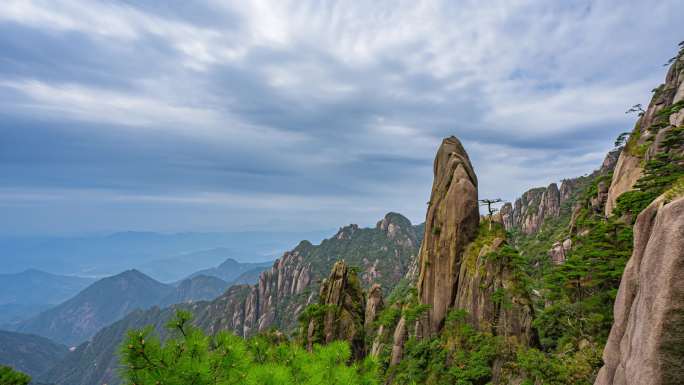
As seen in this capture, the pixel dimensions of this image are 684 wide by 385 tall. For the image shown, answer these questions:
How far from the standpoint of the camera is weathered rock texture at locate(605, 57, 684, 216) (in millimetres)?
33562

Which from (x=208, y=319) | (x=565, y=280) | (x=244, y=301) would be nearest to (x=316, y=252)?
(x=244, y=301)

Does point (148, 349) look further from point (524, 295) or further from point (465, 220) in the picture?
point (465, 220)

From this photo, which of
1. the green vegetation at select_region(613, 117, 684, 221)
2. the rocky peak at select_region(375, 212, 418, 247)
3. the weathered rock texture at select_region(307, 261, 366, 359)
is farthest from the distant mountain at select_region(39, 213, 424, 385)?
the green vegetation at select_region(613, 117, 684, 221)

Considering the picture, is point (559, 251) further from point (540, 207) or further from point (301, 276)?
point (301, 276)

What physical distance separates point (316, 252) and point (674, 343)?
181 meters

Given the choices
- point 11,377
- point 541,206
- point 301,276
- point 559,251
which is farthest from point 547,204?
point 11,377

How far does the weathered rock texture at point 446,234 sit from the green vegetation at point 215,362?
29.8m

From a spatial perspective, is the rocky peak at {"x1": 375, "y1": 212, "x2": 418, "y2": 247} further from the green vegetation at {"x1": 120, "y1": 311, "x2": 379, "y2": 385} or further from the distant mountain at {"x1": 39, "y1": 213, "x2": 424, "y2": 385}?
the green vegetation at {"x1": 120, "y1": 311, "x2": 379, "y2": 385}

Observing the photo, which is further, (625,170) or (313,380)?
(625,170)

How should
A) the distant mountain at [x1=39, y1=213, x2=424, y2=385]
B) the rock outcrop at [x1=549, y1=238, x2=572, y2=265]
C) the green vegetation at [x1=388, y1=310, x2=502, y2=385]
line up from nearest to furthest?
the green vegetation at [x1=388, y1=310, x2=502, y2=385], the rock outcrop at [x1=549, y1=238, x2=572, y2=265], the distant mountain at [x1=39, y1=213, x2=424, y2=385]

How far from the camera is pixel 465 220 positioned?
3472 cm

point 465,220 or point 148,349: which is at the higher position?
point 465,220

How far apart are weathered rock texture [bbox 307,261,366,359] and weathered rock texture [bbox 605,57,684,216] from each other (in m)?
32.6

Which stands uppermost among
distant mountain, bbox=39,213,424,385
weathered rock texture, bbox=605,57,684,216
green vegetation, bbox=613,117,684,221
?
weathered rock texture, bbox=605,57,684,216
